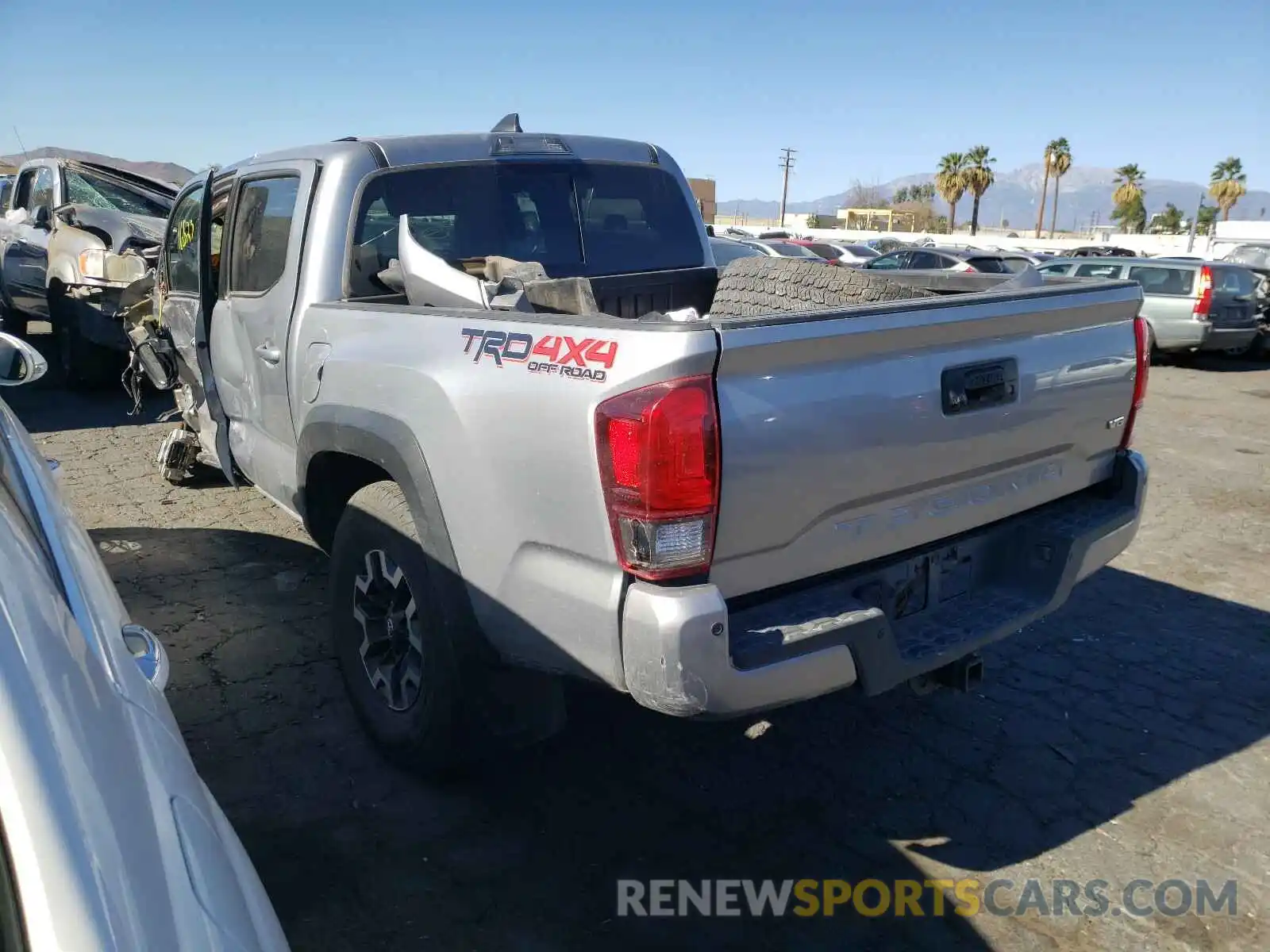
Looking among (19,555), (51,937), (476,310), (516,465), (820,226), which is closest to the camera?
(51,937)

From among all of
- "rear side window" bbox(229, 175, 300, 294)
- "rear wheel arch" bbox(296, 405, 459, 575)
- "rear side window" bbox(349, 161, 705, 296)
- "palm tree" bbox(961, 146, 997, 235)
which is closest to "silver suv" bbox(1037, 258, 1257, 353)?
"rear side window" bbox(349, 161, 705, 296)

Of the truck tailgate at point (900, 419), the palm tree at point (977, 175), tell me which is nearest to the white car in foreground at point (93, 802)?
the truck tailgate at point (900, 419)

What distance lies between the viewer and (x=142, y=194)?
10531 millimetres

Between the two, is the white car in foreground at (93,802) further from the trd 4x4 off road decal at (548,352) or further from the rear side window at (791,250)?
the rear side window at (791,250)

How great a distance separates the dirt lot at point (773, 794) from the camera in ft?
8.55

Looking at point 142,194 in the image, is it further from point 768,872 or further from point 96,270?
point 768,872

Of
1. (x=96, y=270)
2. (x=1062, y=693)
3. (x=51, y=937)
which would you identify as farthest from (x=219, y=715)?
(x=96, y=270)

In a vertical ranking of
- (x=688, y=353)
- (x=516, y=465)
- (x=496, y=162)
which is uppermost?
(x=496, y=162)

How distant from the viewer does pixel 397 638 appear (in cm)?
318

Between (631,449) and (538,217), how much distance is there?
2.22m

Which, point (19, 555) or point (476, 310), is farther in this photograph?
point (476, 310)

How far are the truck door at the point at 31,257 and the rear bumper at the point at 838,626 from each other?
9.60 metres

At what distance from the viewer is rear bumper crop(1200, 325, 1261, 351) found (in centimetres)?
1366

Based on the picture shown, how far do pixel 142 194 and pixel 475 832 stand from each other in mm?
9963
